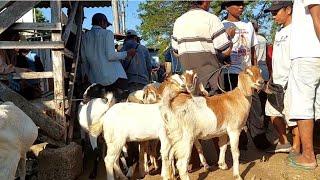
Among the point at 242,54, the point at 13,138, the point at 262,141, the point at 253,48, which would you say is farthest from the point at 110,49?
the point at 13,138

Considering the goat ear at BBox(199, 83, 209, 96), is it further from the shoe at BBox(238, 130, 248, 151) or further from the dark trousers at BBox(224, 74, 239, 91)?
the shoe at BBox(238, 130, 248, 151)

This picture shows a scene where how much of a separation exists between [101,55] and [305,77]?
335cm

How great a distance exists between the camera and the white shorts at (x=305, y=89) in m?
5.05

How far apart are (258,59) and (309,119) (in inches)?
92.7

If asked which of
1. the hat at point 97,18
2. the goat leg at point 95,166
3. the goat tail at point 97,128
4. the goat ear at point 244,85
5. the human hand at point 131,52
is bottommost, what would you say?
the goat leg at point 95,166

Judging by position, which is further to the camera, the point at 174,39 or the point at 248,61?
the point at 248,61

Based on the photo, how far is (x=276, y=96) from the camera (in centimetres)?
627

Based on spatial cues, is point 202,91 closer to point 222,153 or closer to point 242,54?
point 222,153

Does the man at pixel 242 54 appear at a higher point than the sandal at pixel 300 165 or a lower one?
higher

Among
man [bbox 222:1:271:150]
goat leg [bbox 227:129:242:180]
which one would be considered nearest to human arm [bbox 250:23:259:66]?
man [bbox 222:1:271:150]

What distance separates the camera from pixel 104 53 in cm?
710

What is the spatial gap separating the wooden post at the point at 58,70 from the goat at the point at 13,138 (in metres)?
0.91

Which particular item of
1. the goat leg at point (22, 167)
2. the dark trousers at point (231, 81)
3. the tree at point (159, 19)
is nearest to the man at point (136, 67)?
the dark trousers at point (231, 81)

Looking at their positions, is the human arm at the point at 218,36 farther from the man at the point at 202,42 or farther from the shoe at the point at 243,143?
the shoe at the point at 243,143
